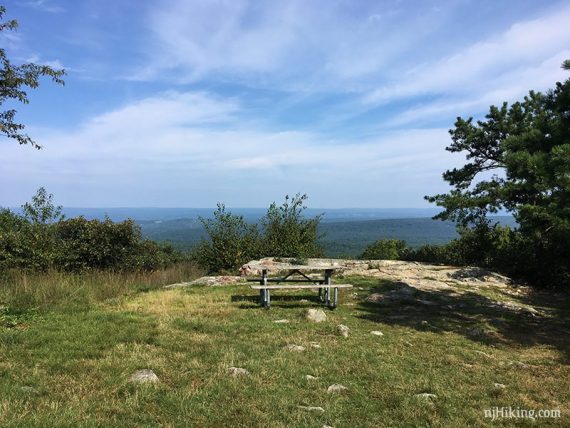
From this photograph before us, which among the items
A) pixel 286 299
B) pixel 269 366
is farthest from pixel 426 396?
pixel 286 299

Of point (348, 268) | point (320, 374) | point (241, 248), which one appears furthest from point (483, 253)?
point (320, 374)

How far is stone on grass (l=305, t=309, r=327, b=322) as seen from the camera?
768 centimetres

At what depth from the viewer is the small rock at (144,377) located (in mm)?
4538

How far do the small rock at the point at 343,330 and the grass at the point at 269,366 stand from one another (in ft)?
0.32

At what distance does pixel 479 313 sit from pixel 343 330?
3.63m

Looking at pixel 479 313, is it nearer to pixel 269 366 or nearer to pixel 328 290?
pixel 328 290

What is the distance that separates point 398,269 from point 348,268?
62.7 inches

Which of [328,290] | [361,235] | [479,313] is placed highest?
[328,290]

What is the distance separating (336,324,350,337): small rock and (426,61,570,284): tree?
338 cm

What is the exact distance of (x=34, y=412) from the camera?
3.76 meters

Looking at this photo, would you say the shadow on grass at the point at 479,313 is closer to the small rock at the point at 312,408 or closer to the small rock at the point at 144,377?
the small rock at the point at 312,408

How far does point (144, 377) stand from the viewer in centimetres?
460

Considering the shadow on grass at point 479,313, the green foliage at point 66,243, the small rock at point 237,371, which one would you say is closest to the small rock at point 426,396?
the small rock at point 237,371

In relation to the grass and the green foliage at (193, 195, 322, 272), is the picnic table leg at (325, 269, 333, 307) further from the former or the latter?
the green foliage at (193, 195, 322, 272)
